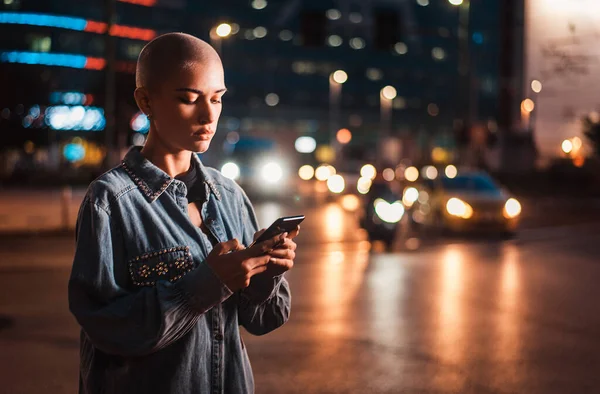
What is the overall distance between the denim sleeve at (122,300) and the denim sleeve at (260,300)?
253mm

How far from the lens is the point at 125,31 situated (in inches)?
3809

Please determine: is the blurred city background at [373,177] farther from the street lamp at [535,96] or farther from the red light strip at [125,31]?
the red light strip at [125,31]

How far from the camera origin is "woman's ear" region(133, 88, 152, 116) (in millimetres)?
2625

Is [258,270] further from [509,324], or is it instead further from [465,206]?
[465,206]

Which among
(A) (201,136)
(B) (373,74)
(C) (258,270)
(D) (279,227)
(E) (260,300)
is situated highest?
(B) (373,74)

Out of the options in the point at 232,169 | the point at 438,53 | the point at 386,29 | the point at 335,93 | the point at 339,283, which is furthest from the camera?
the point at 438,53

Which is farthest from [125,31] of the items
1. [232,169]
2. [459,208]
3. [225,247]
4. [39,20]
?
[225,247]

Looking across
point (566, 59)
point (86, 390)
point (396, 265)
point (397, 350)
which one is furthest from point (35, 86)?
point (86, 390)

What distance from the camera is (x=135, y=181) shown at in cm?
258

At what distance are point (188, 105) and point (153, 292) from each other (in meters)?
0.51

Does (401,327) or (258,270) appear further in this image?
(401,327)

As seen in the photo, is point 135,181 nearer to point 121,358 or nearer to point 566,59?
point 121,358

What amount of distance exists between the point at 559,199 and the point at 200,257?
40.6 meters

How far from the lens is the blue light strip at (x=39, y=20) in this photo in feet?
290
